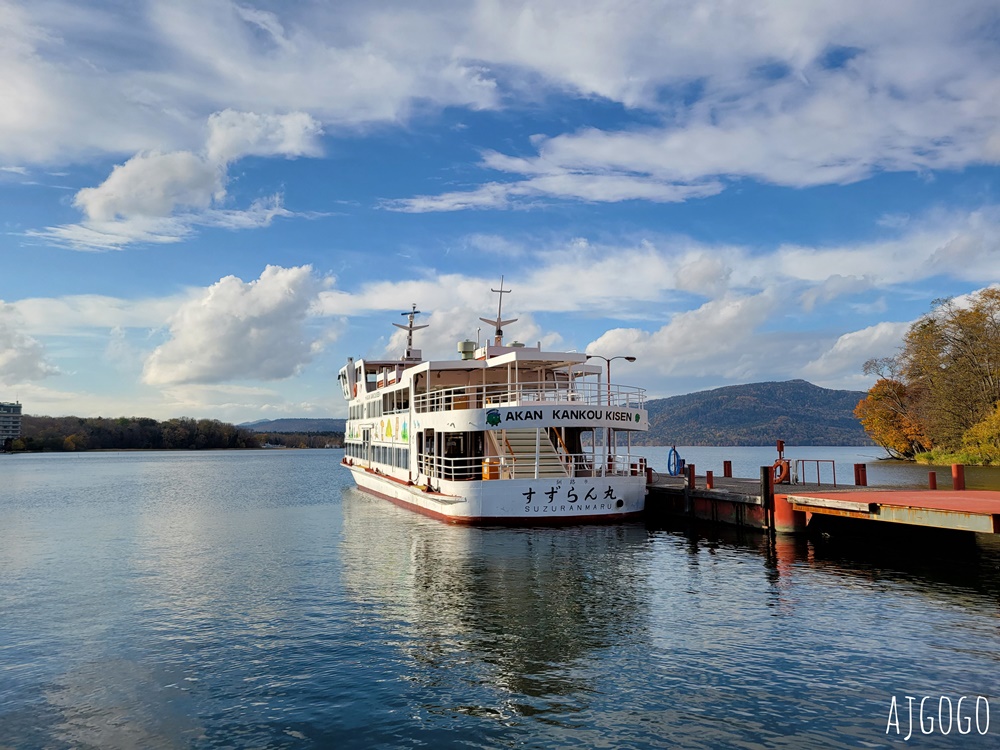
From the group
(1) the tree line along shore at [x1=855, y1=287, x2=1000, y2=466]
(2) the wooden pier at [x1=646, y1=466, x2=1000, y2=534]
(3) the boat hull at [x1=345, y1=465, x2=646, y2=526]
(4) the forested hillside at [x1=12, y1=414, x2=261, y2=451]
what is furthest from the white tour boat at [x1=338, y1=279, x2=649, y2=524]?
(4) the forested hillside at [x1=12, y1=414, x2=261, y2=451]

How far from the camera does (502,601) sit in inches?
664

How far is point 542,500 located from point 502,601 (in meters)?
11.6

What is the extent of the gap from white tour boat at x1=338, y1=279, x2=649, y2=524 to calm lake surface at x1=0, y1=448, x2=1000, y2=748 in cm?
318

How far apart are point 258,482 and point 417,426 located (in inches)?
1678

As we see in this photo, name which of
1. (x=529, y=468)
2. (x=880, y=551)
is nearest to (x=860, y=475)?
(x=880, y=551)

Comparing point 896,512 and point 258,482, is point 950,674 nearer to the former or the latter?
point 896,512

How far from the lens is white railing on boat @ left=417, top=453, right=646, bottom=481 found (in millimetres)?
29422

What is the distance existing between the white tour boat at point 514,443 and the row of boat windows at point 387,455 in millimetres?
239

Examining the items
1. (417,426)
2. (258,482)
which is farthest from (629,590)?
(258,482)

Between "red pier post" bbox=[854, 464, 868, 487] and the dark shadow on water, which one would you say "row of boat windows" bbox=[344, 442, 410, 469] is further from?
"red pier post" bbox=[854, 464, 868, 487]

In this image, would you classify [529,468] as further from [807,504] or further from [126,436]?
[126,436]

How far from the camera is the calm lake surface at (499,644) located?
9.84 metres

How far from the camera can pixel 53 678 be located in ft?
39.8

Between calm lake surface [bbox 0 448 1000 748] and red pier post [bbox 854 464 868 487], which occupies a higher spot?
red pier post [bbox 854 464 868 487]
